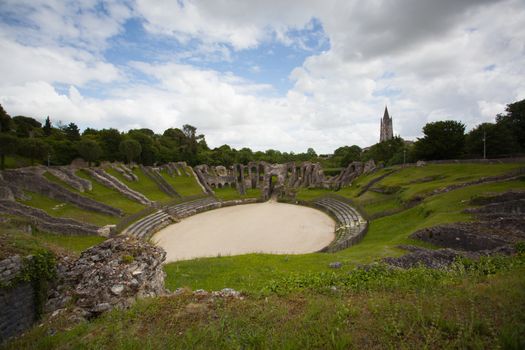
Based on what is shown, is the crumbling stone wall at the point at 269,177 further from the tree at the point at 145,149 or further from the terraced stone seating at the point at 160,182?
the tree at the point at 145,149

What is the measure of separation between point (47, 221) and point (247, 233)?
15.3 m

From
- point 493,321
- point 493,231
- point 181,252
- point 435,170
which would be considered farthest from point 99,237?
point 435,170

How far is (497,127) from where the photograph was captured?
38469 millimetres

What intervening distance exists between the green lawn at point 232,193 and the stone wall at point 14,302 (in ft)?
108

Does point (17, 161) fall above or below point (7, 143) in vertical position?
below

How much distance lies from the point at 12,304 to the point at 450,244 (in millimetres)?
16933

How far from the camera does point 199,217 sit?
102ft

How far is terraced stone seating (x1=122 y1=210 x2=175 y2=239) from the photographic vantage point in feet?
75.0

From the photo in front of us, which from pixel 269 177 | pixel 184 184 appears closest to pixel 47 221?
pixel 184 184

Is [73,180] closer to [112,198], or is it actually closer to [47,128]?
[112,198]

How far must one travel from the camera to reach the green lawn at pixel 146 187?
3459cm

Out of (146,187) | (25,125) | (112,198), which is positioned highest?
(25,125)

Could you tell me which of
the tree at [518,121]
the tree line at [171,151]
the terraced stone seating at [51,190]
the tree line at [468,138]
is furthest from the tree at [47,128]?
the tree at [518,121]

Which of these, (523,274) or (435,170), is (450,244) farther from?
(435,170)
